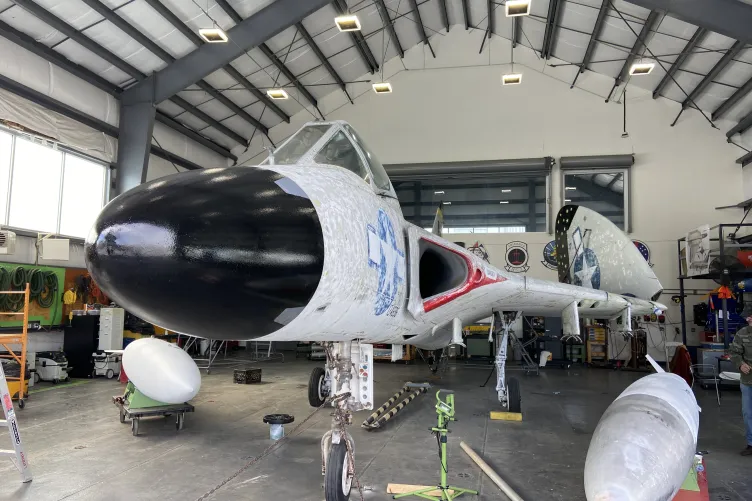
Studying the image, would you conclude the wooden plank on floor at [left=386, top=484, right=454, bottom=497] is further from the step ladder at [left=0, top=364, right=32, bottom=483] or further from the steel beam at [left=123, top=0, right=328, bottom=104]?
the steel beam at [left=123, top=0, right=328, bottom=104]

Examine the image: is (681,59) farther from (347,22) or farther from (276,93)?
(276,93)

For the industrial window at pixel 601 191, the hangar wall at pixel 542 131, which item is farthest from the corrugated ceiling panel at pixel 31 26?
the industrial window at pixel 601 191

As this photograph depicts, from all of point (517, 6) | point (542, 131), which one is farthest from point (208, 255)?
point (542, 131)

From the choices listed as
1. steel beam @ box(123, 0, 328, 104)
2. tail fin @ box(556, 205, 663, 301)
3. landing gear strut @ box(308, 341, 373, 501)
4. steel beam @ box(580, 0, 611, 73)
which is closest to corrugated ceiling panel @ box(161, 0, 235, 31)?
steel beam @ box(123, 0, 328, 104)

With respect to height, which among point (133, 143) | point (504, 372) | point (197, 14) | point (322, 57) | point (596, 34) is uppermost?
point (322, 57)

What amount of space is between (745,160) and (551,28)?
7.79 metres

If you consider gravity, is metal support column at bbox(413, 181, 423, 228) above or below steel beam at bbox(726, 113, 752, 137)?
below

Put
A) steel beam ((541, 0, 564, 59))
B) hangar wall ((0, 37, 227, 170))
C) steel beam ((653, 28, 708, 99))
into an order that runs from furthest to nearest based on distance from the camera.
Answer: steel beam ((541, 0, 564, 59)) < steel beam ((653, 28, 708, 99)) < hangar wall ((0, 37, 227, 170))

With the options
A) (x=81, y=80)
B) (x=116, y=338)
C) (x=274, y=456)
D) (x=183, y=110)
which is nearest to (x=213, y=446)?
(x=274, y=456)

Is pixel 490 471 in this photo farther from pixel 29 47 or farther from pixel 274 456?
pixel 29 47

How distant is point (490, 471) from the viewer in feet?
17.5

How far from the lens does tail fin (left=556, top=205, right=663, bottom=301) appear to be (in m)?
8.82

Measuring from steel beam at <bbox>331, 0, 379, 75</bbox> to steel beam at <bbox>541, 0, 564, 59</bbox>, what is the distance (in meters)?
6.18

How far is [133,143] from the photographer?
14.2 m
